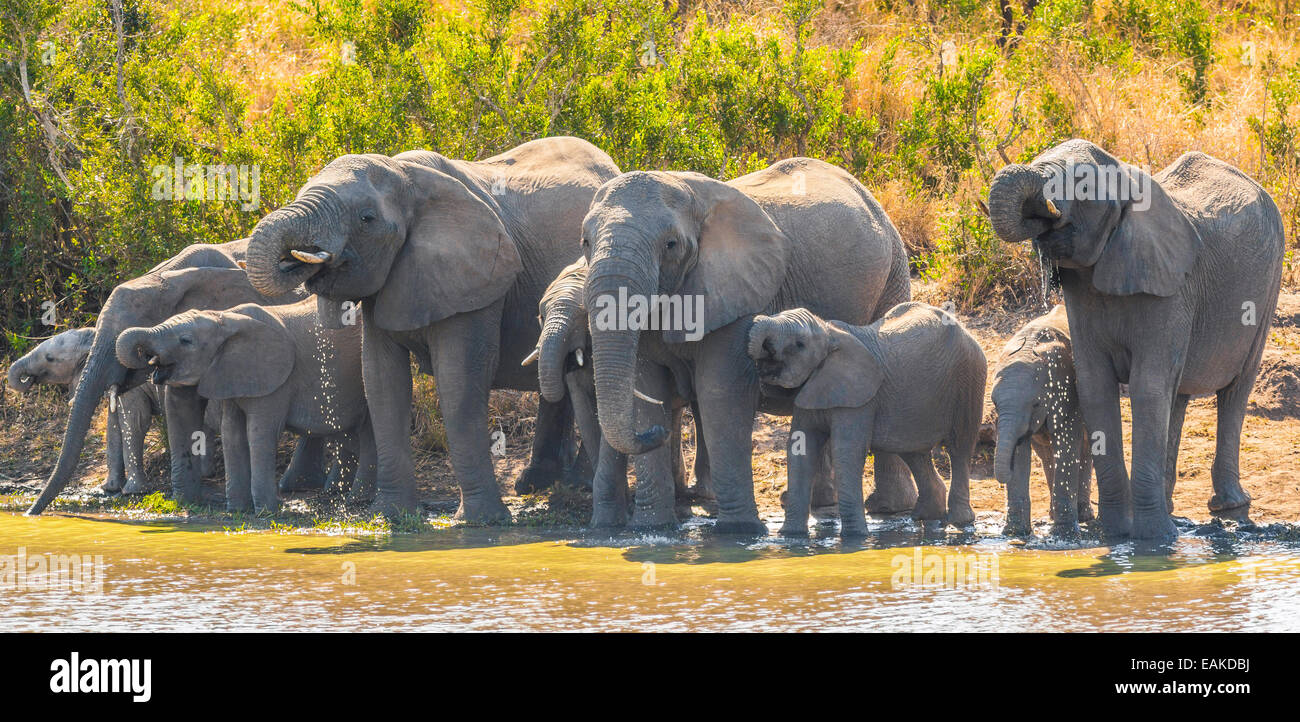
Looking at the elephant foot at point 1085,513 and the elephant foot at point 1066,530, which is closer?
the elephant foot at point 1066,530

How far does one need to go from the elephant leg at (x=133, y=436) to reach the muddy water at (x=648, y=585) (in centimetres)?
202

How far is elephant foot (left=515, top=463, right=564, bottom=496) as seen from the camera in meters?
13.3

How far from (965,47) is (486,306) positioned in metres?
8.19

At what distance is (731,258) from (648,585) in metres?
2.42

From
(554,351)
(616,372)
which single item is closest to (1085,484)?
(616,372)

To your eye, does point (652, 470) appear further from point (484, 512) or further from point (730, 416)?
point (484, 512)

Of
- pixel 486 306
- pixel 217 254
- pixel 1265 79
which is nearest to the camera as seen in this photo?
pixel 486 306

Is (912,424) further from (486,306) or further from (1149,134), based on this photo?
(1149,134)

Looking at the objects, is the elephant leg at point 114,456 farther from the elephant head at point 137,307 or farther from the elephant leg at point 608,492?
the elephant leg at point 608,492

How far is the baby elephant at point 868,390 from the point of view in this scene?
10.8 meters

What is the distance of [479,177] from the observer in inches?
492

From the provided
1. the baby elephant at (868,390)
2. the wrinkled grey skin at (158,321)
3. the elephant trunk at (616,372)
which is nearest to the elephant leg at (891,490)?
the baby elephant at (868,390)

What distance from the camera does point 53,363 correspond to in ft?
45.9

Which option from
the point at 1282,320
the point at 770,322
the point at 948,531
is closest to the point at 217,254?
the point at 770,322
